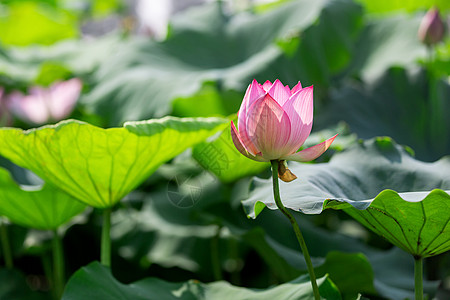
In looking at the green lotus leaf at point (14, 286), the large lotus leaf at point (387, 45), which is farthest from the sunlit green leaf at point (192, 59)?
the green lotus leaf at point (14, 286)

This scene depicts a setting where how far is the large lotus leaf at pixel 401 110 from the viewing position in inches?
52.4

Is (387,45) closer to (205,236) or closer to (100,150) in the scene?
(205,236)

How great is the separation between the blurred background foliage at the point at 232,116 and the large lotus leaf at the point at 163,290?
0.16m

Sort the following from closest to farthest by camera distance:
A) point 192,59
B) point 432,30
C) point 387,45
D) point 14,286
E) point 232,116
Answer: point 232,116 → point 14,286 → point 432,30 → point 192,59 → point 387,45

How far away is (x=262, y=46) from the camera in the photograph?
5.09 ft

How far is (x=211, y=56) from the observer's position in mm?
1623

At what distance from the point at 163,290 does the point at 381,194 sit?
40 centimetres

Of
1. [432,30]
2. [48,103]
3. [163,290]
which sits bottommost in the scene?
[163,290]

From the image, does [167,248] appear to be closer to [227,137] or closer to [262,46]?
[227,137]

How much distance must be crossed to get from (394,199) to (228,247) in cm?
76

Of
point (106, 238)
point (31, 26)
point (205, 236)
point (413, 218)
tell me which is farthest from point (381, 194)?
point (31, 26)

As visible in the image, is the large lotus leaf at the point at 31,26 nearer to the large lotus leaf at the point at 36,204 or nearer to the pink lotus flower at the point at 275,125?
the large lotus leaf at the point at 36,204

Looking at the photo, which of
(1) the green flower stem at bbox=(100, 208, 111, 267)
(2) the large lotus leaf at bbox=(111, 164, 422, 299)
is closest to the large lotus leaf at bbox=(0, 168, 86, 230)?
(1) the green flower stem at bbox=(100, 208, 111, 267)

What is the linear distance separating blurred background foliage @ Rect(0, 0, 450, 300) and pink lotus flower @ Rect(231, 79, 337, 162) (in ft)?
1.15
